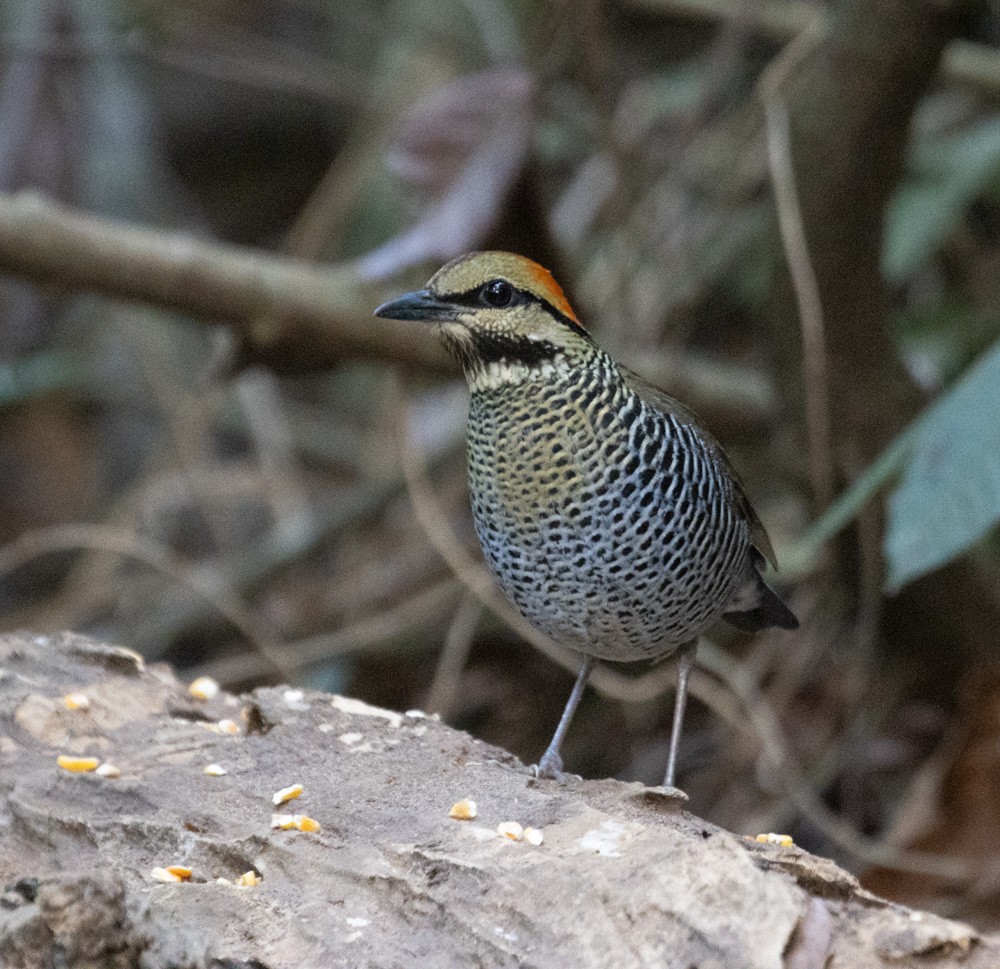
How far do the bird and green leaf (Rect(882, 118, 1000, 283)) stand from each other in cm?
312

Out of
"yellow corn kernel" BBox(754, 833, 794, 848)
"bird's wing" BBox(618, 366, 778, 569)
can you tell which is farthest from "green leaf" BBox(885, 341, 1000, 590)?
"yellow corn kernel" BBox(754, 833, 794, 848)

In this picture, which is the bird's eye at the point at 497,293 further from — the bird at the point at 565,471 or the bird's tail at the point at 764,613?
the bird's tail at the point at 764,613

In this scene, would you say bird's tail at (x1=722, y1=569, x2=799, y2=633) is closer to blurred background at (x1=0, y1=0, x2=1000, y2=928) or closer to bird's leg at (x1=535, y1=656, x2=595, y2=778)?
blurred background at (x1=0, y1=0, x2=1000, y2=928)

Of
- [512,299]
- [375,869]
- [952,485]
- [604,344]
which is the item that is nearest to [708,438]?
[952,485]

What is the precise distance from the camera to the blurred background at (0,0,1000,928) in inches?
194

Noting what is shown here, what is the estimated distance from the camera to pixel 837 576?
5.79 m

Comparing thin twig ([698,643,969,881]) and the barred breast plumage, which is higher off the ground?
the barred breast plumage

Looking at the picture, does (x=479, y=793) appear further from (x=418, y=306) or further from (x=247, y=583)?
(x=247, y=583)

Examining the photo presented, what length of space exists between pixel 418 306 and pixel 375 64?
7.59 metres

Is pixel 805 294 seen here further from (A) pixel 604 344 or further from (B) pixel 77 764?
(B) pixel 77 764

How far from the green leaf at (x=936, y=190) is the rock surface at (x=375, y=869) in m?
3.99

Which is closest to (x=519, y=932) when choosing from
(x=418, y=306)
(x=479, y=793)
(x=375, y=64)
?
(x=479, y=793)

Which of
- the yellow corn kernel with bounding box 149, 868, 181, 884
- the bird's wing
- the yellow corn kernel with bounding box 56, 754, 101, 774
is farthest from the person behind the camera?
the bird's wing

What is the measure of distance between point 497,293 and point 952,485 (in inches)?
47.4
